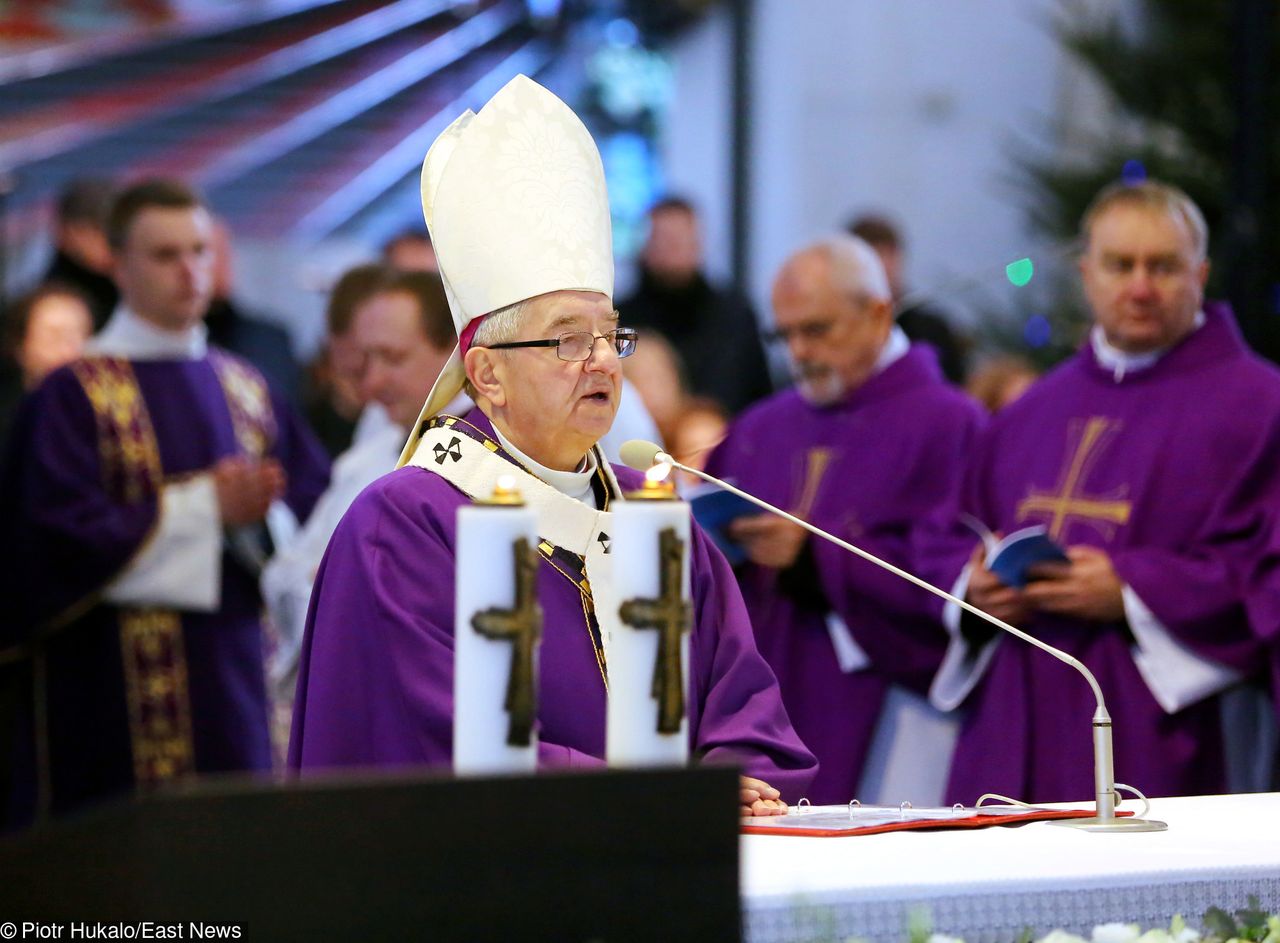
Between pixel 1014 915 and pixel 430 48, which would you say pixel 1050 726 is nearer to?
pixel 1014 915

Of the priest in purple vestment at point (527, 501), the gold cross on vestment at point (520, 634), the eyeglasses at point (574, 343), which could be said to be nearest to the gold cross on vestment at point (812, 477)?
the priest in purple vestment at point (527, 501)

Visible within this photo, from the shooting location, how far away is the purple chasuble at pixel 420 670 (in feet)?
10.8

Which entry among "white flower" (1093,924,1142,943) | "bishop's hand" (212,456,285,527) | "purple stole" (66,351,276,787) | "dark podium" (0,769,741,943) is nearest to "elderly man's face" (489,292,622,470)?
"dark podium" (0,769,741,943)

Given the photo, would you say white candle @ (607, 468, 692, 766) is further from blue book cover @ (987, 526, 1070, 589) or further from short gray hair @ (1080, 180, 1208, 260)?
short gray hair @ (1080, 180, 1208, 260)

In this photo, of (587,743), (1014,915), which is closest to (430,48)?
(587,743)

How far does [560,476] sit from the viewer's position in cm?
356

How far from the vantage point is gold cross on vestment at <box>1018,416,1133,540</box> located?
17.4 feet

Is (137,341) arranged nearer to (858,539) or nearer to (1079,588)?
(858,539)

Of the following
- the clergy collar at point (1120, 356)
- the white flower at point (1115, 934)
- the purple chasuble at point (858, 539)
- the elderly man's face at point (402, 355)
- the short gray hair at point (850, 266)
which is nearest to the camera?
the white flower at point (1115, 934)

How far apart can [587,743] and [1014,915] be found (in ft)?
3.26

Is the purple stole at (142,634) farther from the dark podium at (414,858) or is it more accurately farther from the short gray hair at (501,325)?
the dark podium at (414,858)

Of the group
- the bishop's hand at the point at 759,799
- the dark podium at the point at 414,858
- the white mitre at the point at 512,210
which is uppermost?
the white mitre at the point at 512,210

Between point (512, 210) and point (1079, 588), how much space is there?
2067 millimetres

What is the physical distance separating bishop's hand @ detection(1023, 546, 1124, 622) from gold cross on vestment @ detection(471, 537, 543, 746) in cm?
270
